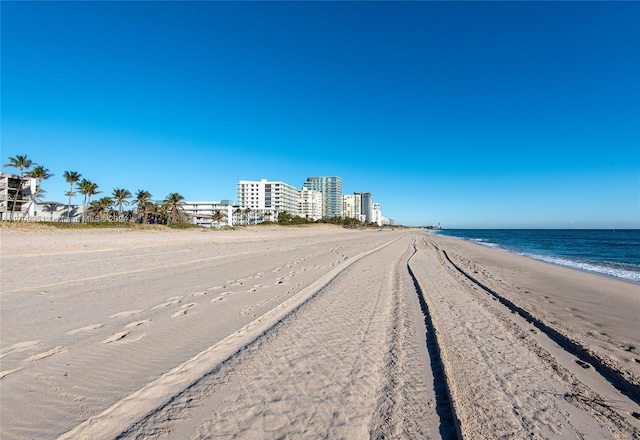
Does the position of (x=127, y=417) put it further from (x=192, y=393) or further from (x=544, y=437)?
(x=544, y=437)

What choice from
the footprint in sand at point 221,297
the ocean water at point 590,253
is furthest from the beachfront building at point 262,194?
the footprint in sand at point 221,297

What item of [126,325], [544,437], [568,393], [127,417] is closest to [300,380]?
[127,417]

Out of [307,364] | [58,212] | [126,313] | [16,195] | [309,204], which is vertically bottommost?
[307,364]

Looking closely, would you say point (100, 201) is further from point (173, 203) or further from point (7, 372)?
point (7, 372)

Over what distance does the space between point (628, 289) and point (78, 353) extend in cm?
1508

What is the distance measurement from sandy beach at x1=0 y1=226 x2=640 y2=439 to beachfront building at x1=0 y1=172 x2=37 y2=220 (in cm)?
6622

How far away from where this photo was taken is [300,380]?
3406mm

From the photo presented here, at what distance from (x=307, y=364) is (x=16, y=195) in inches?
2888

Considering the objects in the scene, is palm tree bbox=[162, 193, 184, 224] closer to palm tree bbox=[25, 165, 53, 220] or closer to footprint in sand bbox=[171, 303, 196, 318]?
palm tree bbox=[25, 165, 53, 220]

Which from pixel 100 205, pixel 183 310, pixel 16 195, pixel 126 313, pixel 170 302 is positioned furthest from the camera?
pixel 100 205

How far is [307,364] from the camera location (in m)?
3.79

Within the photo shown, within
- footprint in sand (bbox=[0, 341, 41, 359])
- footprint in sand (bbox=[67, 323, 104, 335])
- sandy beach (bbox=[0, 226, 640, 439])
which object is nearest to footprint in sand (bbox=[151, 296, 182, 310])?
sandy beach (bbox=[0, 226, 640, 439])

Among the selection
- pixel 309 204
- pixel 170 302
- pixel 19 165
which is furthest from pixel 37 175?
pixel 309 204

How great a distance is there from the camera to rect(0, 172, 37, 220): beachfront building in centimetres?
5279
